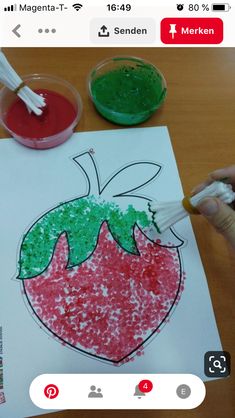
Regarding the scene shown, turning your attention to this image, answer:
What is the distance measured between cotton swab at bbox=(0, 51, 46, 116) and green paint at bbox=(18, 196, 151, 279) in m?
0.18

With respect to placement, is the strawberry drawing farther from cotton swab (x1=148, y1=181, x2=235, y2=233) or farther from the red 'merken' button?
the red 'merken' button

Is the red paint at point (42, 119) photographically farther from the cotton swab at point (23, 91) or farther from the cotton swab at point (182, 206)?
the cotton swab at point (182, 206)

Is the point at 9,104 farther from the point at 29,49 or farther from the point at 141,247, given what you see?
the point at 141,247

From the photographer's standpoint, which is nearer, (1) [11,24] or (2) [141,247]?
(2) [141,247]

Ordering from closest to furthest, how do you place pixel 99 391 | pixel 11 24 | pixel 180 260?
pixel 99 391
pixel 180 260
pixel 11 24

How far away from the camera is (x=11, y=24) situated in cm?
69

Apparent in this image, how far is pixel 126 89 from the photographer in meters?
0.66

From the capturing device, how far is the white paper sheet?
469 millimetres

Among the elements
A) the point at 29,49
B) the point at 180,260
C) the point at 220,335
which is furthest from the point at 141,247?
the point at 29,49

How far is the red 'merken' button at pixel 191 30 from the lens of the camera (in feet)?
2.24

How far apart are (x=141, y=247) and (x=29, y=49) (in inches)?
17.5

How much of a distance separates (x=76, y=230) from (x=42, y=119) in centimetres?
21

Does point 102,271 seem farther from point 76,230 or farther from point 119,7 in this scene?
point 119,7

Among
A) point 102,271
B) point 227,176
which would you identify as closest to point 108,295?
point 102,271
